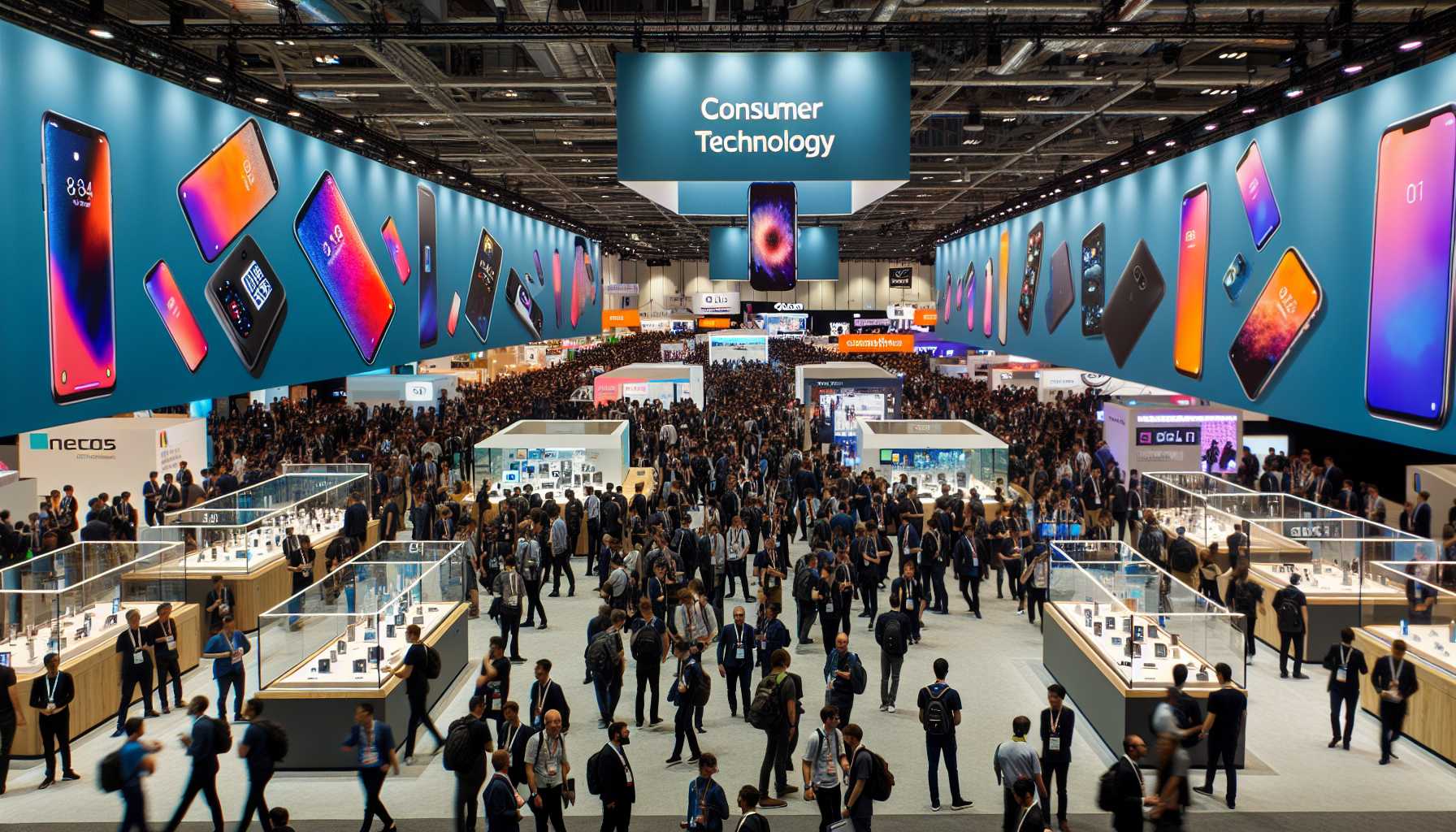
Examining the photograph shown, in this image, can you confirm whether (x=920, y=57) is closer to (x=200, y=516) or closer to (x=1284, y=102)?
(x=1284, y=102)

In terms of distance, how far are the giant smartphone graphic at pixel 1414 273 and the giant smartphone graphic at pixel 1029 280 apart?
16.6 meters

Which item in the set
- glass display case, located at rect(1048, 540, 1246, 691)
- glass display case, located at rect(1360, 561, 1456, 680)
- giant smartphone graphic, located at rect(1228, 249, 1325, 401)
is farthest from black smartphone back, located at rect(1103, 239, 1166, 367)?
glass display case, located at rect(1048, 540, 1246, 691)

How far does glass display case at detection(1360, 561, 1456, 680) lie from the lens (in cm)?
856

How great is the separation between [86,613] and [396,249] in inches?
474

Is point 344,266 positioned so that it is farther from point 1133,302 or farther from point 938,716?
point 938,716

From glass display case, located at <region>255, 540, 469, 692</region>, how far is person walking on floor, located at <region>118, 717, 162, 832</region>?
1.34 metres

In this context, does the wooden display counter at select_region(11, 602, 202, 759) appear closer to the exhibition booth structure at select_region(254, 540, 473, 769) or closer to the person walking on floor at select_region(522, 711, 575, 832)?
the exhibition booth structure at select_region(254, 540, 473, 769)

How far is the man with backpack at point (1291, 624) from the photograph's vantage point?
9.76 m

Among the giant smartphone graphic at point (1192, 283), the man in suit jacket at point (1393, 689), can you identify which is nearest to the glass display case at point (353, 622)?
the man in suit jacket at point (1393, 689)

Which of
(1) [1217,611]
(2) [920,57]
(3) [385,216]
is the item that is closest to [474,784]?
(1) [1217,611]

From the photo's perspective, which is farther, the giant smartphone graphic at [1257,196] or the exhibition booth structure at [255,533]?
the giant smartphone graphic at [1257,196]

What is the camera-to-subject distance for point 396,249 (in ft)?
66.9

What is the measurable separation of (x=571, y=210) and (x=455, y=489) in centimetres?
2345

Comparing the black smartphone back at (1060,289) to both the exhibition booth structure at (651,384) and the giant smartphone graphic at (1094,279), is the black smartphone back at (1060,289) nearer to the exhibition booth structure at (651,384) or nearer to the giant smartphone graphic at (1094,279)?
the giant smartphone graphic at (1094,279)
